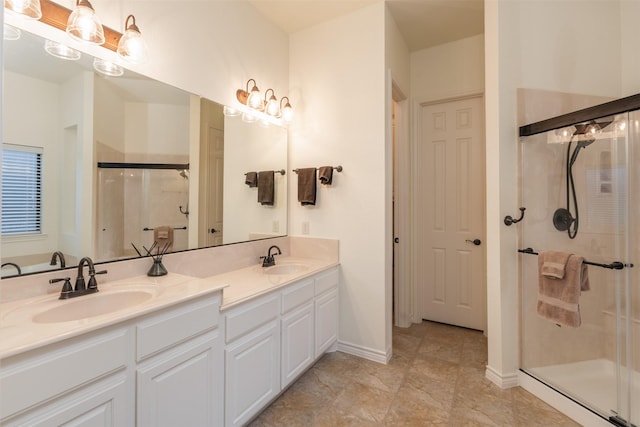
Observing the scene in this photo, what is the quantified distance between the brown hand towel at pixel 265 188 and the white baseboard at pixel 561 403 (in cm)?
232

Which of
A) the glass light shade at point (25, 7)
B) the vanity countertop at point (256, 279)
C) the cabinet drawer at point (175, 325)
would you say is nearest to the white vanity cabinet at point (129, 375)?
the cabinet drawer at point (175, 325)

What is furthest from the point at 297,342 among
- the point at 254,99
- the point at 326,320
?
the point at 254,99

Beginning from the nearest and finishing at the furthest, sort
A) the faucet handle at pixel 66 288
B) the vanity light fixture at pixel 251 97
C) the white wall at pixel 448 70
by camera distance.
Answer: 1. the faucet handle at pixel 66 288
2. the vanity light fixture at pixel 251 97
3. the white wall at pixel 448 70

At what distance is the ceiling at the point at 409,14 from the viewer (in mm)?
2512

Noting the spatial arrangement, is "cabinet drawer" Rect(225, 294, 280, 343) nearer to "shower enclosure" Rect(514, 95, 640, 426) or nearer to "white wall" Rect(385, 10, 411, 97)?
"shower enclosure" Rect(514, 95, 640, 426)

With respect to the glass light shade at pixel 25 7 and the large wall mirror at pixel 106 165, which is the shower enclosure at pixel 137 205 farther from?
the glass light shade at pixel 25 7

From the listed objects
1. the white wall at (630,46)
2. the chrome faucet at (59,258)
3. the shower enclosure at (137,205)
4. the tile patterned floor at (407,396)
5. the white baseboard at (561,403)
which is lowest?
the tile patterned floor at (407,396)

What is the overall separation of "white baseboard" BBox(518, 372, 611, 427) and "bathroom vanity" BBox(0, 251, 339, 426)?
1544 mm

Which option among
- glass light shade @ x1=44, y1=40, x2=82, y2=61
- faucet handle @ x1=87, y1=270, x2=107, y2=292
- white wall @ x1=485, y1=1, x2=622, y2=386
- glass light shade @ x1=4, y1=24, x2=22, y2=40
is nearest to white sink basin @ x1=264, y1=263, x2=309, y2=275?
faucet handle @ x1=87, y1=270, x2=107, y2=292

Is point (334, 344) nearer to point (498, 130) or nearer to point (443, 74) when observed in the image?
point (498, 130)

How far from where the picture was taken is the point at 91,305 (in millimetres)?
1402

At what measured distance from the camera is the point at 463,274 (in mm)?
3141

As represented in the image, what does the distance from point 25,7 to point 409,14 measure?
259 cm

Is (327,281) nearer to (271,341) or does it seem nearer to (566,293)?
(271,341)
